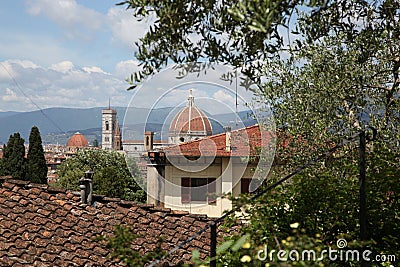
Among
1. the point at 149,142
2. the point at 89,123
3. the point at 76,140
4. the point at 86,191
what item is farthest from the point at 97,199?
the point at 89,123

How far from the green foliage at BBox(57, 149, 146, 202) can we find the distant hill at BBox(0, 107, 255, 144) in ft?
11.8

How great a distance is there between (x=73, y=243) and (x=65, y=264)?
598 millimetres

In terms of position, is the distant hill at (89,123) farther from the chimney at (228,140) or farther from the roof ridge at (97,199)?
the roof ridge at (97,199)

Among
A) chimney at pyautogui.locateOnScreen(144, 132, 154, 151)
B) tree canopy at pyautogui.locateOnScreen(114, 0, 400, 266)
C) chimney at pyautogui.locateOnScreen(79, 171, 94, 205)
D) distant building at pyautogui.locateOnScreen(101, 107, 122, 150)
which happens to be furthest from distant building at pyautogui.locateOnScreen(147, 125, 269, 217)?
distant building at pyautogui.locateOnScreen(101, 107, 122, 150)

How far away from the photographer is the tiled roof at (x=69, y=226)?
20.0 feet

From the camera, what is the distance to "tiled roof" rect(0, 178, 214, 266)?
610 centimetres

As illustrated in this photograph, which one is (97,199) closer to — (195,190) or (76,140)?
(195,190)

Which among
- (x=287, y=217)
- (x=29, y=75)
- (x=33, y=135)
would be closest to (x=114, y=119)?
(x=33, y=135)

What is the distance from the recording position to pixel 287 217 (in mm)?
3379

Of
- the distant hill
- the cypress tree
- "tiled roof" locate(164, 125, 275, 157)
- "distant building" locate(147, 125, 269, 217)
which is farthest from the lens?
the cypress tree

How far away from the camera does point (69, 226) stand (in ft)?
23.2

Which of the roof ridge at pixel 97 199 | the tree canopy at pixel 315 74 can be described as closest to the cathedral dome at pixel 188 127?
the roof ridge at pixel 97 199

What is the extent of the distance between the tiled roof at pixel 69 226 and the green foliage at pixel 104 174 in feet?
53.7

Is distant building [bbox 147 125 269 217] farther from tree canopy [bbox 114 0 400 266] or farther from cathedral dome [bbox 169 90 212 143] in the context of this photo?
tree canopy [bbox 114 0 400 266]
